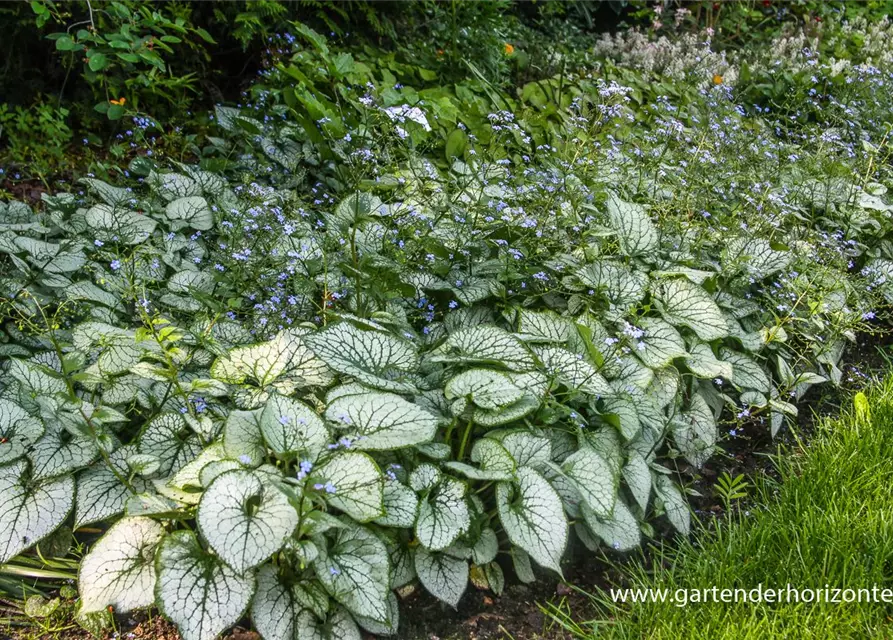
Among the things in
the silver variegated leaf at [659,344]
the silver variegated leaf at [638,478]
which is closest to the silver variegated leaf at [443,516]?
the silver variegated leaf at [638,478]

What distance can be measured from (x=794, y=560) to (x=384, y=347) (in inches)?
44.9

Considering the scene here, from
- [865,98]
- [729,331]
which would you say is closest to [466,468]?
[729,331]

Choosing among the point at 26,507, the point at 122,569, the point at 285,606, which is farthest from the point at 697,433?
the point at 26,507

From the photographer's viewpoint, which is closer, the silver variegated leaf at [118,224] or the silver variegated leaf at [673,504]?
the silver variegated leaf at [673,504]

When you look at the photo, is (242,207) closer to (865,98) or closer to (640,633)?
(640,633)

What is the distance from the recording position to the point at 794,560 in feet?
6.71

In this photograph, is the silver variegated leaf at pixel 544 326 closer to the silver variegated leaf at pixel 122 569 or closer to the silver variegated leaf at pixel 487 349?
the silver variegated leaf at pixel 487 349

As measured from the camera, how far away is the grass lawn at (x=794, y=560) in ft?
6.15

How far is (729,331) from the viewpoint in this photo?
2.80 meters

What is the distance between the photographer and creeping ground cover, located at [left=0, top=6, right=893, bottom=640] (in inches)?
71.1

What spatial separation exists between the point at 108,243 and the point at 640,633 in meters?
2.11

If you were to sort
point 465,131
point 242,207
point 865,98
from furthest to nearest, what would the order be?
point 865,98 → point 465,131 → point 242,207

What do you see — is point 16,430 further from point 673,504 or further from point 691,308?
point 691,308

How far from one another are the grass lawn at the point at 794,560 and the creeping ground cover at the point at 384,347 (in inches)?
6.5
